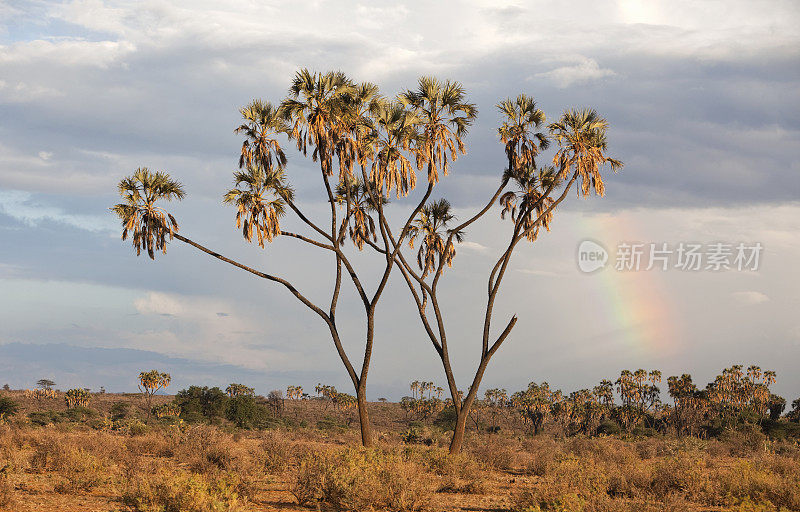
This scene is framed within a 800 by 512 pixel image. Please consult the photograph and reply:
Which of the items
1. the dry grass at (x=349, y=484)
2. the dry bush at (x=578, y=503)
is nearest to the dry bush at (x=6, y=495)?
the dry grass at (x=349, y=484)

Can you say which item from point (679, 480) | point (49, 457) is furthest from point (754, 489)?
point (49, 457)

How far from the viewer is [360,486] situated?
1700 centimetres

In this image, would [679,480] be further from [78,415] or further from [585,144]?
[78,415]

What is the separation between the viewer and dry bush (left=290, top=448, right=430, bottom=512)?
55.9 feet

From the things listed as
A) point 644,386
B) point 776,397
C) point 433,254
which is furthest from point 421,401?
point 433,254

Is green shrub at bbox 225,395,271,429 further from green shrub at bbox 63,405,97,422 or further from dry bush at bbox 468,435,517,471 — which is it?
dry bush at bbox 468,435,517,471

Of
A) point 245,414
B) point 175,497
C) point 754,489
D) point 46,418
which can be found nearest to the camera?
point 175,497

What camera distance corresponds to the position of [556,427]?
122750 millimetres

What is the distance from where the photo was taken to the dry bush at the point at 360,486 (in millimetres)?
17047

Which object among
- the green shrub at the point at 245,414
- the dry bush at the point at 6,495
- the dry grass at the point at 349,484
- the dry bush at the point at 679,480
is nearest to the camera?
the dry grass at the point at 349,484

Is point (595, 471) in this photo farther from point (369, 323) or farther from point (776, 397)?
point (776, 397)

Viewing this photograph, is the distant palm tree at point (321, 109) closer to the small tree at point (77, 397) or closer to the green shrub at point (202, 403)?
the green shrub at point (202, 403)

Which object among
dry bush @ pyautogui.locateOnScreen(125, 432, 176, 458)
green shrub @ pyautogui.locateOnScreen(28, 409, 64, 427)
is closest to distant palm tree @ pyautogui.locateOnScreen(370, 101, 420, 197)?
dry bush @ pyautogui.locateOnScreen(125, 432, 176, 458)

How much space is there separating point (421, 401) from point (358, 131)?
92.2 metres
